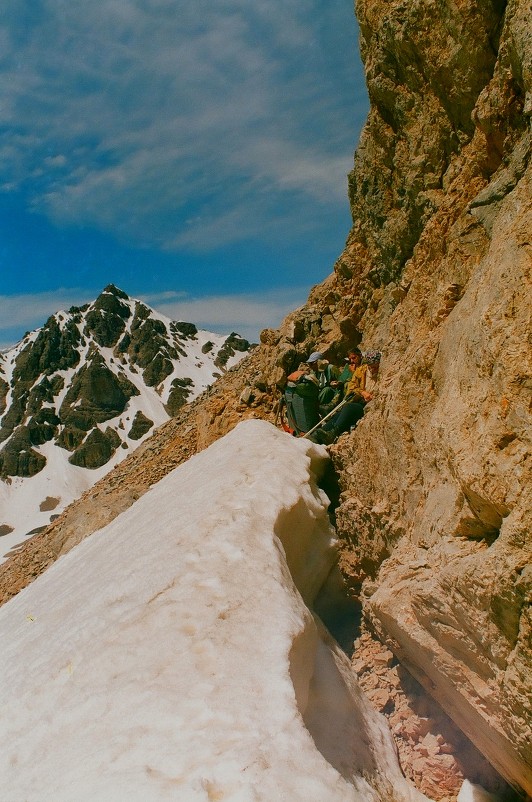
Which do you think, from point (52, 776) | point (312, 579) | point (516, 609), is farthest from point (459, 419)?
point (52, 776)

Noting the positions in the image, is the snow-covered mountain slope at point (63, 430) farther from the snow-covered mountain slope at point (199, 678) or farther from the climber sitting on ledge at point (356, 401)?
the snow-covered mountain slope at point (199, 678)

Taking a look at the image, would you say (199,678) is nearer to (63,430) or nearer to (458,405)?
(458,405)

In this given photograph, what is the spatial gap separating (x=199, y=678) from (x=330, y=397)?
1086 cm

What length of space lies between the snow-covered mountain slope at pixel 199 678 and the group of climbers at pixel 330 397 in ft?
13.8

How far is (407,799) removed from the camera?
4.79 meters

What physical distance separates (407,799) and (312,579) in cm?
354

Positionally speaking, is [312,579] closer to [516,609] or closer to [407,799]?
[407,799]

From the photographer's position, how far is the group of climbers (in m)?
A: 12.0

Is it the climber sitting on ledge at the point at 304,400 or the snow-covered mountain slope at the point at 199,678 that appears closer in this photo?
the snow-covered mountain slope at the point at 199,678

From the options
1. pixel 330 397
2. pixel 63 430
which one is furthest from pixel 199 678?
pixel 63 430

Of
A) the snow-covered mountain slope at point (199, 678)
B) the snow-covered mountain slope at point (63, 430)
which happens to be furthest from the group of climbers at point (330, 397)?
the snow-covered mountain slope at point (63, 430)

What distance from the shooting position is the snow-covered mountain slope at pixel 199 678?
3633mm

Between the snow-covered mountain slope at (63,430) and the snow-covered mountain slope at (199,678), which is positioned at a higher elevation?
the snow-covered mountain slope at (63,430)

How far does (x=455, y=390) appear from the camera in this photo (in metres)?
5.80
